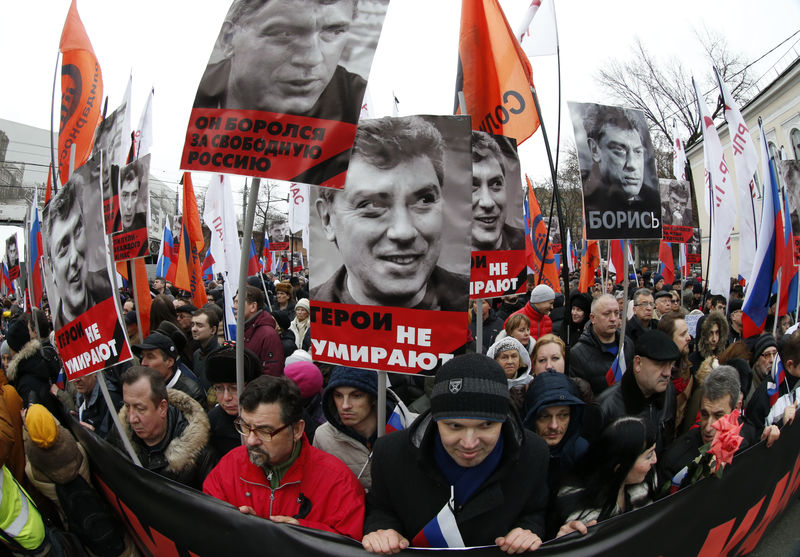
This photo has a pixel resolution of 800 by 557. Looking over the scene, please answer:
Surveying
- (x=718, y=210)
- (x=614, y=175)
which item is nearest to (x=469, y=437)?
(x=614, y=175)

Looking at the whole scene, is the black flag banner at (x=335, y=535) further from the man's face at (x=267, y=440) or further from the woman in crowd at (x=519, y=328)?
the woman in crowd at (x=519, y=328)

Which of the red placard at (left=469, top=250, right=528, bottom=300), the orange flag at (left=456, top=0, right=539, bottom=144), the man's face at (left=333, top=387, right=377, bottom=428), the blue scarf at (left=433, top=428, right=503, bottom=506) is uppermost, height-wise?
the orange flag at (left=456, top=0, right=539, bottom=144)

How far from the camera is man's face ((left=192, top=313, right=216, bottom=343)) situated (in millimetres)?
5367

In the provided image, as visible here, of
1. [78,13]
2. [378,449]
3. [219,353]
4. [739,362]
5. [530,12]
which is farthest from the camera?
[78,13]

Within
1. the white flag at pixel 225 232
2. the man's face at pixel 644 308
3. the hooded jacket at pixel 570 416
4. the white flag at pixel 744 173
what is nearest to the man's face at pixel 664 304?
the white flag at pixel 744 173

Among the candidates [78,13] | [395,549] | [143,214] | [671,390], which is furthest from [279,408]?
[78,13]

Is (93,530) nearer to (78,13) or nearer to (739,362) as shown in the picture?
(739,362)

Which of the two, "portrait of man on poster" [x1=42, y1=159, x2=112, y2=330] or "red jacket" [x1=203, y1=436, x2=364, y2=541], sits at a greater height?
"portrait of man on poster" [x1=42, y1=159, x2=112, y2=330]

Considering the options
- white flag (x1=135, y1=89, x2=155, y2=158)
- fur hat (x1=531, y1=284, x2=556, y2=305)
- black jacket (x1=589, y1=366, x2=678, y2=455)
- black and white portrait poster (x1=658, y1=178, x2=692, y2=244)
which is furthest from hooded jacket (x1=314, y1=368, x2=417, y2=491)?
black and white portrait poster (x1=658, y1=178, x2=692, y2=244)

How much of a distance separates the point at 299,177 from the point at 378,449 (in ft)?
3.75

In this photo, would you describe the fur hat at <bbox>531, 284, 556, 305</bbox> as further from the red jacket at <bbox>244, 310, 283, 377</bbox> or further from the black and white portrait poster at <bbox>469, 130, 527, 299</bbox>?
the red jacket at <bbox>244, 310, 283, 377</bbox>

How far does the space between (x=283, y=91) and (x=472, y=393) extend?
4.69ft

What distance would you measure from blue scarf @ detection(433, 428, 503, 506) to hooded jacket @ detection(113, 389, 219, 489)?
1376mm

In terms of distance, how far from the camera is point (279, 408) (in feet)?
7.50
